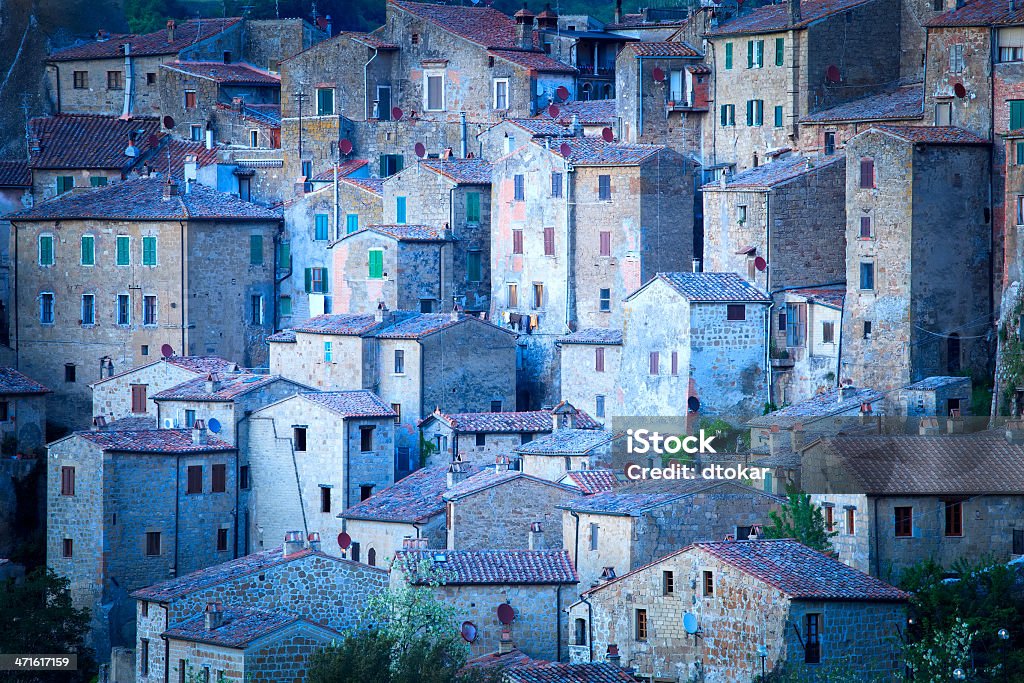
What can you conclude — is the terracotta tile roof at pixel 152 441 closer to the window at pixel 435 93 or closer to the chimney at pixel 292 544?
the chimney at pixel 292 544

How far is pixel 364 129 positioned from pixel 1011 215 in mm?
23094

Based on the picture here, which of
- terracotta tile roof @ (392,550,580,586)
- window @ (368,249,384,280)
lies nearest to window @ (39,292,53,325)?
window @ (368,249,384,280)

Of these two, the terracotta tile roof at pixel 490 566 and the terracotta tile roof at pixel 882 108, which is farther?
the terracotta tile roof at pixel 882 108

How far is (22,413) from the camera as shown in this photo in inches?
2532

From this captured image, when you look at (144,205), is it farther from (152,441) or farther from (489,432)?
(489,432)

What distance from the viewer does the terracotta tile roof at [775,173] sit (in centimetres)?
5856

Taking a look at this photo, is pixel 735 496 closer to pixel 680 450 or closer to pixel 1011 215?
pixel 680 450

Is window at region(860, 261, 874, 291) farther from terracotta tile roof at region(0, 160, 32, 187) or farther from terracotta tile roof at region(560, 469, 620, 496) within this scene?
terracotta tile roof at region(0, 160, 32, 187)

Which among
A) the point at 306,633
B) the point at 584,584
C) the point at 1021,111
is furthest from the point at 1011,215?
the point at 306,633

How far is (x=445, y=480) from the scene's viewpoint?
56.1 meters

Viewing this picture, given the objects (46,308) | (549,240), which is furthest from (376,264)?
(46,308)

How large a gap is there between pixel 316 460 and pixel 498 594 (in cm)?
1058

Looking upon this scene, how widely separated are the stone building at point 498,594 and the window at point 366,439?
8.88 meters

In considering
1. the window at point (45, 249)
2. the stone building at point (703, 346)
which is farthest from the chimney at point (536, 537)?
the window at point (45, 249)
